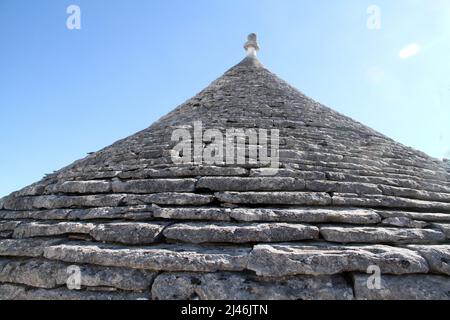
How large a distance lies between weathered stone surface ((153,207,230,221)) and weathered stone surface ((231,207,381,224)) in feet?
0.28

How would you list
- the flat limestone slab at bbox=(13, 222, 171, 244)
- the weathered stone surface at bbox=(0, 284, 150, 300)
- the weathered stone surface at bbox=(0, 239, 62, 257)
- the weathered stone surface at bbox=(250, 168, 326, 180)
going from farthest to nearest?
1. the weathered stone surface at bbox=(250, 168, 326, 180)
2. the weathered stone surface at bbox=(0, 239, 62, 257)
3. the flat limestone slab at bbox=(13, 222, 171, 244)
4. the weathered stone surface at bbox=(0, 284, 150, 300)

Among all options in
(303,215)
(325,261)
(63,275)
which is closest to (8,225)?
(63,275)

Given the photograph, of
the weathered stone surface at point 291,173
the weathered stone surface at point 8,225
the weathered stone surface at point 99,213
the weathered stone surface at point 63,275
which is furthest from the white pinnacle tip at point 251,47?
the weathered stone surface at point 63,275

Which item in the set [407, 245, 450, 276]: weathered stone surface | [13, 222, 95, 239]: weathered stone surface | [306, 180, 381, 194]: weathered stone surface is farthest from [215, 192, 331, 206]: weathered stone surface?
[13, 222, 95, 239]: weathered stone surface

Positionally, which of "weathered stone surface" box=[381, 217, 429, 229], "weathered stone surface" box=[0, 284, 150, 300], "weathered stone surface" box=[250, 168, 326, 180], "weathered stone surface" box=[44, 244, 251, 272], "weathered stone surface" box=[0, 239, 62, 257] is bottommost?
"weathered stone surface" box=[0, 284, 150, 300]

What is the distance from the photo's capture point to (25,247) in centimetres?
212

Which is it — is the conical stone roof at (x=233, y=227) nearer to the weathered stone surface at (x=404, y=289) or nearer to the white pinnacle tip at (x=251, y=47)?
the weathered stone surface at (x=404, y=289)

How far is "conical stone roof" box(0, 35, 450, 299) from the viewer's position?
1604 mm

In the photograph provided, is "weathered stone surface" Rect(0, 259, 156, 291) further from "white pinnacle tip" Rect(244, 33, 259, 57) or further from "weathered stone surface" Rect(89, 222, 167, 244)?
"white pinnacle tip" Rect(244, 33, 259, 57)

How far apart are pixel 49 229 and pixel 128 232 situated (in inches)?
32.3

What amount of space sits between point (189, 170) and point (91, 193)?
38.9 inches

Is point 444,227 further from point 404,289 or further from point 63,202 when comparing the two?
point 63,202

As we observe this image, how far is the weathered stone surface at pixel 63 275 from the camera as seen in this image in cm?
167
